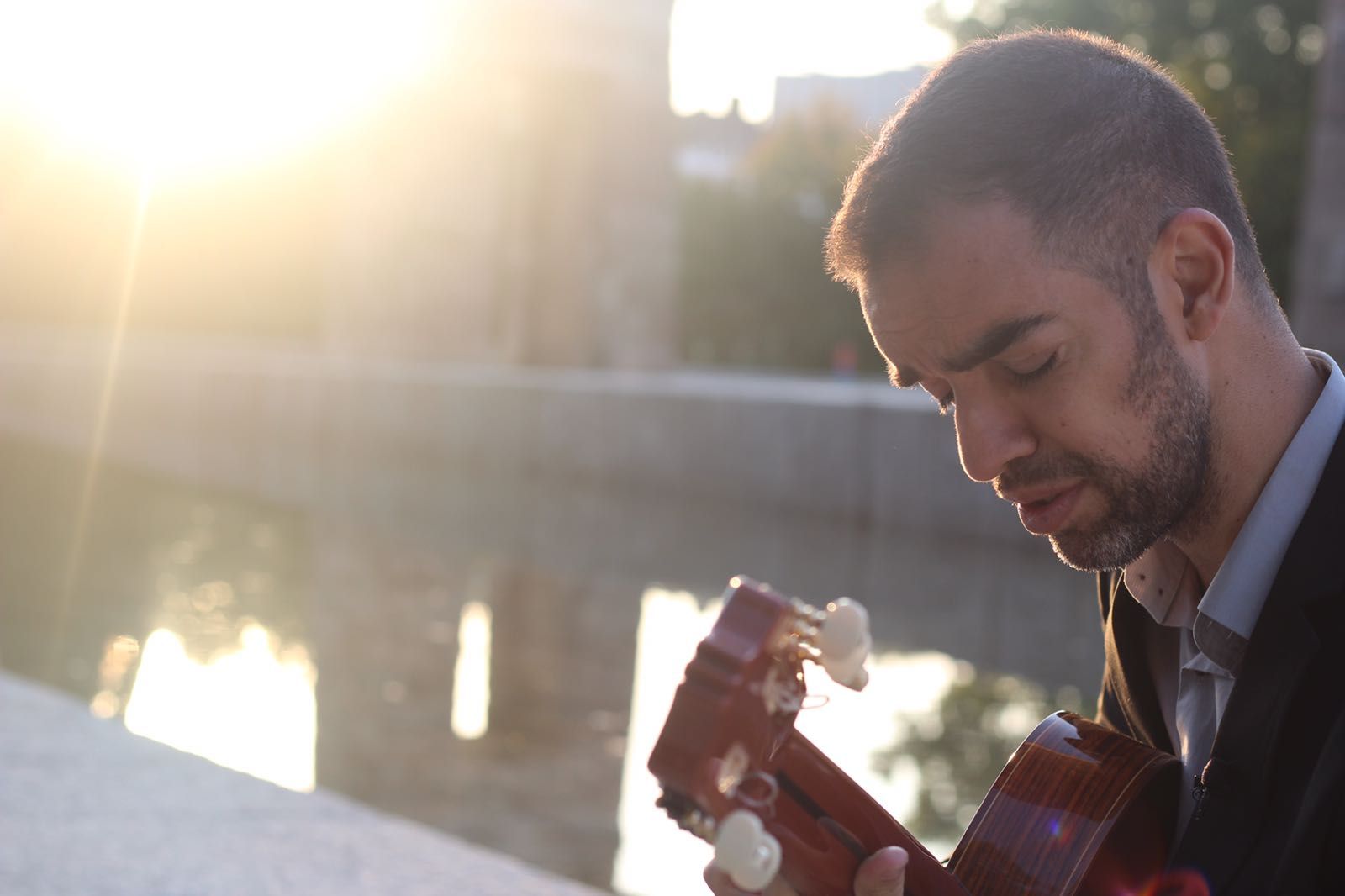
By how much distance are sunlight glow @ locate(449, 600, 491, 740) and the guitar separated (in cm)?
359

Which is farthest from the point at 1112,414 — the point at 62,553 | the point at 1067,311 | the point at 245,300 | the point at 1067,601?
the point at 245,300

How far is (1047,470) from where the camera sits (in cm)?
181

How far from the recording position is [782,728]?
61.8 inches

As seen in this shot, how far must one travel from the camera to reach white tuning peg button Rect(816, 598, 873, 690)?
58.1 inches

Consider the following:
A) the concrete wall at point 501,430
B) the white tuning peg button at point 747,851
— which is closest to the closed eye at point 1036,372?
the white tuning peg button at point 747,851

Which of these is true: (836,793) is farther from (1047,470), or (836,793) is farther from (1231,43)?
(1231,43)

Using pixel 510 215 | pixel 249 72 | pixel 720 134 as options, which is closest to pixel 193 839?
pixel 249 72

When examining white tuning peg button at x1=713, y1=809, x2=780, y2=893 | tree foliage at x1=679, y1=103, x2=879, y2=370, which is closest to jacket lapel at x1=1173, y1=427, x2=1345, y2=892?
white tuning peg button at x1=713, y1=809, x2=780, y2=893


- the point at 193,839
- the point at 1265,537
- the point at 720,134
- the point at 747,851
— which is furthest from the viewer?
the point at 720,134

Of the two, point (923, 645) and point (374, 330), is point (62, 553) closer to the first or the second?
point (923, 645)

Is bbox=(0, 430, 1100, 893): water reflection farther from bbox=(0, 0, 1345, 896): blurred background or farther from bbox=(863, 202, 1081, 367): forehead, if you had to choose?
bbox=(863, 202, 1081, 367): forehead

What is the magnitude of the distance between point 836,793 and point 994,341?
0.50 meters

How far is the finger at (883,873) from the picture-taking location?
164cm

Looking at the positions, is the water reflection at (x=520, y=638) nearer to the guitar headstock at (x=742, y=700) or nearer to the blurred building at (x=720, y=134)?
the guitar headstock at (x=742, y=700)
